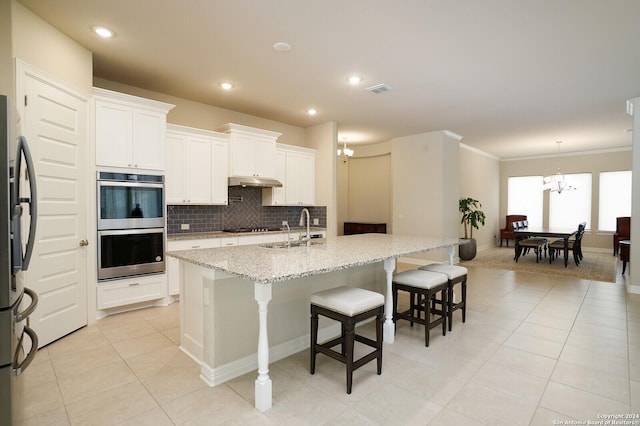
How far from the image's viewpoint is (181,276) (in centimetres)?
278

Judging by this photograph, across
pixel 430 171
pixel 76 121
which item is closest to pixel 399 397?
pixel 76 121

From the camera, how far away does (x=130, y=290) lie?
384 cm

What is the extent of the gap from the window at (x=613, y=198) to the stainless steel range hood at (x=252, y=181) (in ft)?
29.7

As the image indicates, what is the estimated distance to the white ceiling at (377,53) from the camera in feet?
8.77

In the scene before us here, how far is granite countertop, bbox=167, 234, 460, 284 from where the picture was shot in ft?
→ 6.52

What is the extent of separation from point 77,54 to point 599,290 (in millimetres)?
7354

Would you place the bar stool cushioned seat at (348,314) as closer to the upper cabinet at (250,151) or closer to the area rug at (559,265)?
the upper cabinet at (250,151)

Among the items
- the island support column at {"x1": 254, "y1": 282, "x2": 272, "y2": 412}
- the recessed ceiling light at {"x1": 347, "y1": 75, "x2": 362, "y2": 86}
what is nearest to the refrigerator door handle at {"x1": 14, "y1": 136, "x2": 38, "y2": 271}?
the island support column at {"x1": 254, "y1": 282, "x2": 272, "y2": 412}

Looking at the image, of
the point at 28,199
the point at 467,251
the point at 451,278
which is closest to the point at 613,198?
the point at 467,251

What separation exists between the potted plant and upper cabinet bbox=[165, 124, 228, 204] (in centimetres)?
523

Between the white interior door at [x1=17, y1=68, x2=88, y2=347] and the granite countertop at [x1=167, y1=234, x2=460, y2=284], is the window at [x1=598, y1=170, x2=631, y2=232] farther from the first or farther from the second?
the white interior door at [x1=17, y1=68, x2=88, y2=347]

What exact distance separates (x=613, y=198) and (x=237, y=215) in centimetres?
980

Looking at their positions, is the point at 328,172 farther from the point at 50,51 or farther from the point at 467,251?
the point at 50,51

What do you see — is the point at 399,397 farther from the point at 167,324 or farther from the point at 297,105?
the point at 297,105
